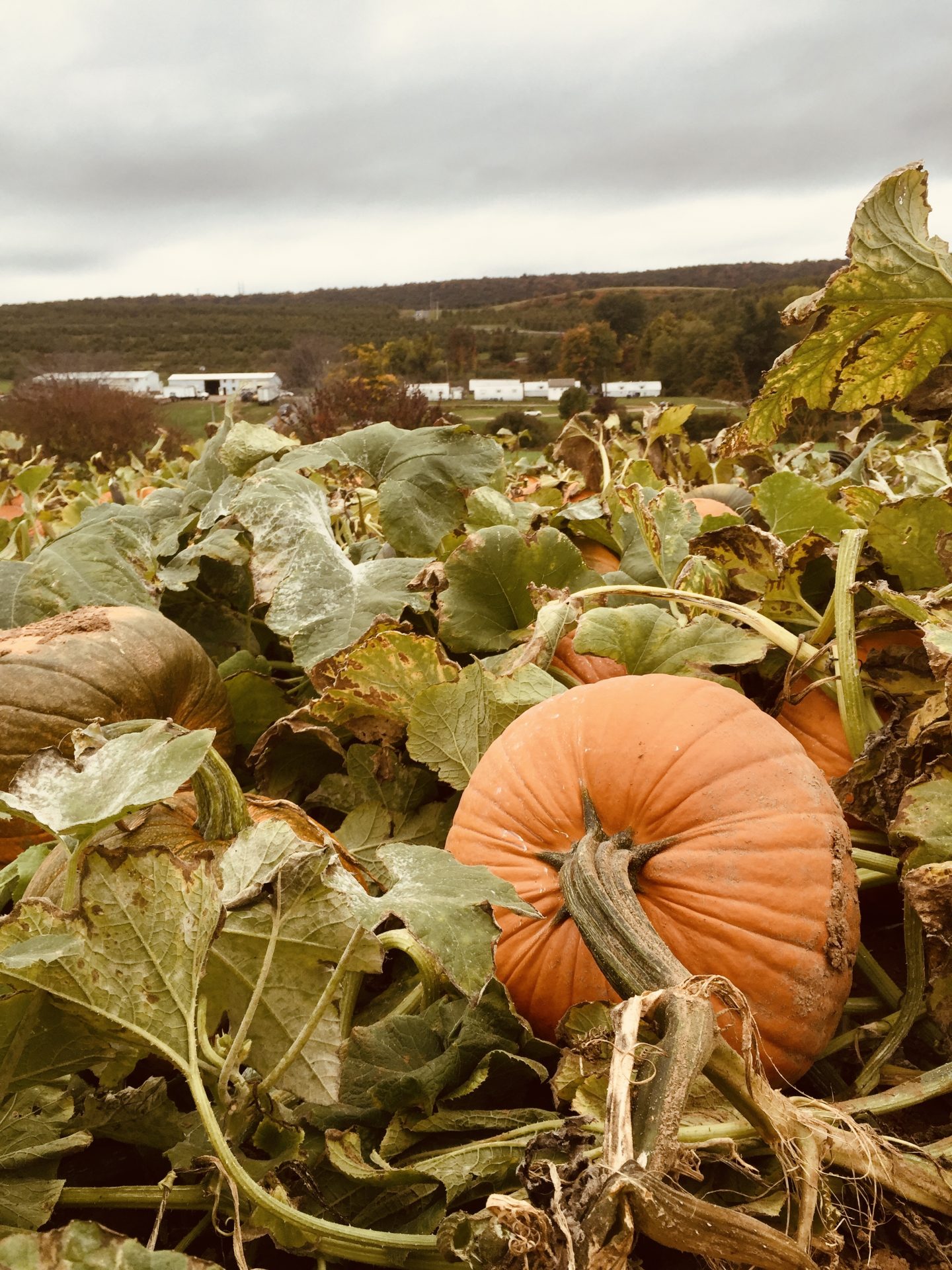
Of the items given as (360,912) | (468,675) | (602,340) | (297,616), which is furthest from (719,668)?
(602,340)

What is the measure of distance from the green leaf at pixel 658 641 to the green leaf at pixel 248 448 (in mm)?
969

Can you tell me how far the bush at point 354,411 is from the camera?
6.59 metres

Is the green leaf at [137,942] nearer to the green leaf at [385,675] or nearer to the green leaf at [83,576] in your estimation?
the green leaf at [385,675]

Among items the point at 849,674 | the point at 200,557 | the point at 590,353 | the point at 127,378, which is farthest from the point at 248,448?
the point at 127,378

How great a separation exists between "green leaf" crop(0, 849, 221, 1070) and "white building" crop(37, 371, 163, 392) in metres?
22.7

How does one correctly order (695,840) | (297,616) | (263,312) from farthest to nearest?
(263,312) < (297,616) < (695,840)

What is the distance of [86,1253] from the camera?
24.9 inches

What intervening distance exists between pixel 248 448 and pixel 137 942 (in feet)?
4.68

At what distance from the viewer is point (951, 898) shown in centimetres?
88

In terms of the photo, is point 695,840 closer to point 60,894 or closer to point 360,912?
point 360,912

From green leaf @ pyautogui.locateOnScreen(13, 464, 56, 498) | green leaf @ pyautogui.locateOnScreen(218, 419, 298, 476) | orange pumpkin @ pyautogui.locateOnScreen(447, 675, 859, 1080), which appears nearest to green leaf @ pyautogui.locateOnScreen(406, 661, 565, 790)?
orange pumpkin @ pyautogui.locateOnScreen(447, 675, 859, 1080)

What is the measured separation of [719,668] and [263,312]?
57050 mm

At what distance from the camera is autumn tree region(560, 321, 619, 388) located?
1715 centimetres

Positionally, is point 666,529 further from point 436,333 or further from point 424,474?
point 436,333
